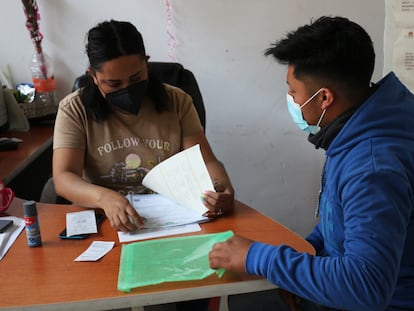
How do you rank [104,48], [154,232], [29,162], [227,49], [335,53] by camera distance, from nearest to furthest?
[335,53] → [154,232] → [104,48] → [29,162] → [227,49]

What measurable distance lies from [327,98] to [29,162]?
1294 mm

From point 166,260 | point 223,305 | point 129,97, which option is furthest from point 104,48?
point 223,305

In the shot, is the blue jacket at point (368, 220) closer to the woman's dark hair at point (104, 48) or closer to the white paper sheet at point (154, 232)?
the white paper sheet at point (154, 232)

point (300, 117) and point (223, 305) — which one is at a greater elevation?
point (300, 117)

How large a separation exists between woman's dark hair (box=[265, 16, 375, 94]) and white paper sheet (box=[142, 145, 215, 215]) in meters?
0.46

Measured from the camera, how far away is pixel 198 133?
178cm

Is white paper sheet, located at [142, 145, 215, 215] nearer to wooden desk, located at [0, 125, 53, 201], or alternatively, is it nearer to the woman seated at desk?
the woman seated at desk

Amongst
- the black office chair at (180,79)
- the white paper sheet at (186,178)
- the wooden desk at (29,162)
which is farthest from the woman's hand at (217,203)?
the wooden desk at (29,162)

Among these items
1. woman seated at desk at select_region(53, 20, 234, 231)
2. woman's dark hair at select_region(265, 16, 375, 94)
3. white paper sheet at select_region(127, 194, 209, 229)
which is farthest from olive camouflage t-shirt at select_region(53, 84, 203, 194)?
woman's dark hair at select_region(265, 16, 375, 94)

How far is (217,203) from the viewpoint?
141cm

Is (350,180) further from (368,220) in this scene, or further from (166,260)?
(166,260)

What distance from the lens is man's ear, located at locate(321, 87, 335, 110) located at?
112cm

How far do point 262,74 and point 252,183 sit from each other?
0.59m

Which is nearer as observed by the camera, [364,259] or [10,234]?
[364,259]
